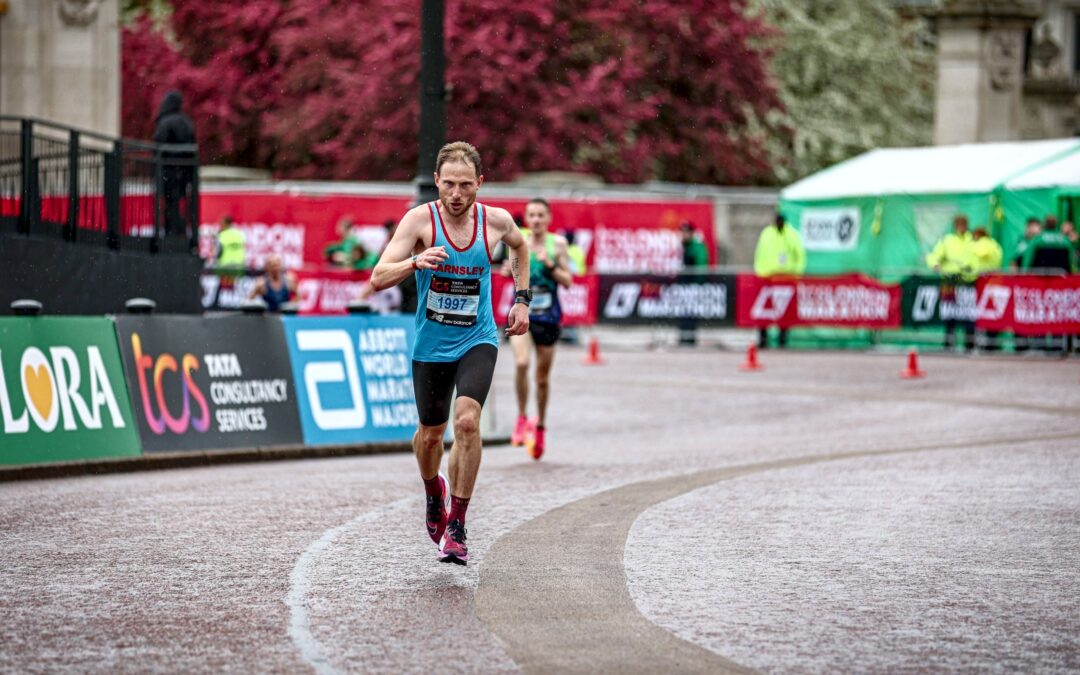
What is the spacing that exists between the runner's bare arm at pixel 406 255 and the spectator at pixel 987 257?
64.8 ft

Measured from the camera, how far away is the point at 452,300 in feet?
30.7

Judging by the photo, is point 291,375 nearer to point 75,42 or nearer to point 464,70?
point 75,42

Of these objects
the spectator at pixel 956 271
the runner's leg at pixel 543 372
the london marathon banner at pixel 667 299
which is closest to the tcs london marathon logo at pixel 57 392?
→ the runner's leg at pixel 543 372

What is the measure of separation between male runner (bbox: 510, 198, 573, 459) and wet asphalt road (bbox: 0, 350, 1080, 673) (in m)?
0.47

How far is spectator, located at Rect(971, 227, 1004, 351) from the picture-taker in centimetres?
2788

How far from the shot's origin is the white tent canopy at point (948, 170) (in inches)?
1145

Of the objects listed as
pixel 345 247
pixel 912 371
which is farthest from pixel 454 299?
pixel 345 247

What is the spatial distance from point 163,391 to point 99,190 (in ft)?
14.9

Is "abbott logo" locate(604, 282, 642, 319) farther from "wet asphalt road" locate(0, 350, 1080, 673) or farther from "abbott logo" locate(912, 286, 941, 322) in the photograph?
"wet asphalt road" locate(0, 350, 1080, 673)

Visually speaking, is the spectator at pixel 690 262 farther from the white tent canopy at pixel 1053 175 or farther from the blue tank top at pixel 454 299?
the blue tank top at pixel 454 299

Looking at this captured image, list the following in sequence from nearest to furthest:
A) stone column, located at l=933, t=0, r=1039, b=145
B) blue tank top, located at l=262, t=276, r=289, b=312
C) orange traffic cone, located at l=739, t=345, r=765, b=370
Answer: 1. blue tank top, located at l=262, t=276, r=289, b=312
2. orange traffic cone, located at l=739, t=345, r=765, b=370
3. stone column, located at l=933, t=0, r=1039, b=145

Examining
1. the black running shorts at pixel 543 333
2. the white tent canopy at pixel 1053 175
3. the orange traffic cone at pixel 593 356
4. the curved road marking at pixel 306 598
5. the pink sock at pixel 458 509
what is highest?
the white tent canopy at pixel 1053 175

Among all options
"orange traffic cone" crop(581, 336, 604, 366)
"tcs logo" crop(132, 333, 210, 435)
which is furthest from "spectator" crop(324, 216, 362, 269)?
"tcs logo" crop(132, 333, 210, 435)

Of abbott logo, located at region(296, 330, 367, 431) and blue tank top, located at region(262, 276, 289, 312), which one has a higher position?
blue tank top, located at region(262, 276, 289, 312)
